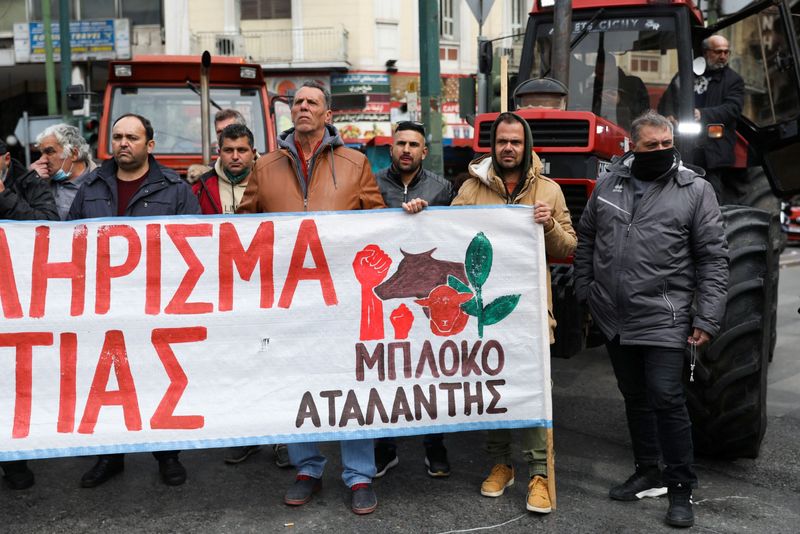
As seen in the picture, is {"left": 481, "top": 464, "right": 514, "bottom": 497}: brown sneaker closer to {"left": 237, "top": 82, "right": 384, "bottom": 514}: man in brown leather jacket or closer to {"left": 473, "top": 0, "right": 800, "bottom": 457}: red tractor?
{"left": 237, "top": 82, "right": 384, "bottom": 514}: man in brown leather jacket

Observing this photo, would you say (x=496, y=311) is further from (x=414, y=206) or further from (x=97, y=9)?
(x=97, y=9)

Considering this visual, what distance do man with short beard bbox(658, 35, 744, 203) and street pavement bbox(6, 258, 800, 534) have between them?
2.10 m

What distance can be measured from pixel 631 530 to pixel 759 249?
1.60 m

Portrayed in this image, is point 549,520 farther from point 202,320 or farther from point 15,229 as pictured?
point 15,229

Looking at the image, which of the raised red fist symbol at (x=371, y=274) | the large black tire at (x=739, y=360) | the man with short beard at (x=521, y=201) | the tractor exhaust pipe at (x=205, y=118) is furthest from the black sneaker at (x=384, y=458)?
the tractor exhaust pipe at (x=205, y=118)

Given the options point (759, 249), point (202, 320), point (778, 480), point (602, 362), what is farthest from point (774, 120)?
point (202, 320)

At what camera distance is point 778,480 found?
4.64 m

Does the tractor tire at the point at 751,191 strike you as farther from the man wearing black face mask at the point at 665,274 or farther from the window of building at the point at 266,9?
the window of building at the point at 266,9

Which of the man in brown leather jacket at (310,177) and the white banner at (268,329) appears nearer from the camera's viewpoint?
the white banner at (268,329)

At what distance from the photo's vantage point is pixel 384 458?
190 inches

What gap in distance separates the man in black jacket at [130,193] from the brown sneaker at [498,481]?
62.0 inches

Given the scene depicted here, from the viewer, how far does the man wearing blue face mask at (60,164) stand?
563 cm

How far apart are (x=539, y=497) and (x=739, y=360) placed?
1.23m

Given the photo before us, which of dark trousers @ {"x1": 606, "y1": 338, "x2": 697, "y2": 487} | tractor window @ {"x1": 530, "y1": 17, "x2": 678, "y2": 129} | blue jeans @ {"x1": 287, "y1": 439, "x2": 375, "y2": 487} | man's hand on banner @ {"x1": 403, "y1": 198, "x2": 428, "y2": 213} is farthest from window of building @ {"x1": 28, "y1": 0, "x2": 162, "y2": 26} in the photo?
dark trousers @ {"x1": 606, "y1": 338, "x2": 697, "y2": 487}
